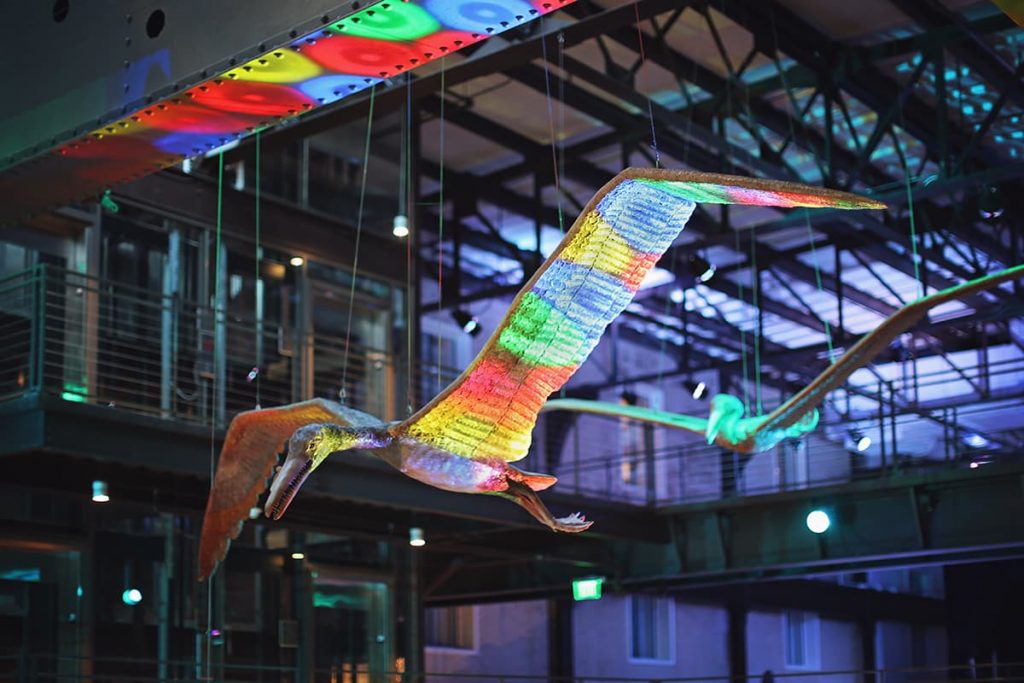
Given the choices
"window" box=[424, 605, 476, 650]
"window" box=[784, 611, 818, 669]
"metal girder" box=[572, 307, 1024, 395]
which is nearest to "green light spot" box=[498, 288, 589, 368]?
"metal girder" box=[572, 307, 1024, 395]

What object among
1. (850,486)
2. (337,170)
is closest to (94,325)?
(337,170)

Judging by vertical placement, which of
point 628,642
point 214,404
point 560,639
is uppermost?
point 214,404

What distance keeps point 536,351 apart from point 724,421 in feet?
14.8

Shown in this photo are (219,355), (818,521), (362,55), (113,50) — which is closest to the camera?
(362,55)

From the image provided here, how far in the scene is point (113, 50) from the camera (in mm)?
9312

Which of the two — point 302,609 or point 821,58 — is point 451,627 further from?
point 821,58

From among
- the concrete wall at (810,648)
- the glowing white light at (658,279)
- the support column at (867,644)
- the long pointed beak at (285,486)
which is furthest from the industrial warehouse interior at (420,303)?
the support column at (867,644)

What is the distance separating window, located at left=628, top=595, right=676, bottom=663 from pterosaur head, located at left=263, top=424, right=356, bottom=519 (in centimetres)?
1851

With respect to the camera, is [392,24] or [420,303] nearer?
[392,24]

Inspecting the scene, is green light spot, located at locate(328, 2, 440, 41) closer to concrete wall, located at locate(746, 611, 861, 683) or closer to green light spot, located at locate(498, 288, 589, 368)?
green light spot, located at locate(498, 288, 589, 368)

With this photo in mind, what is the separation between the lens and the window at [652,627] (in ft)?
83.4

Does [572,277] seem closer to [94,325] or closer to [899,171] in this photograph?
[94,325]

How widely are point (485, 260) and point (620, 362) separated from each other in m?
4.72

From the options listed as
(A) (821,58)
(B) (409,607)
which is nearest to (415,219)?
(B) (409,607)
